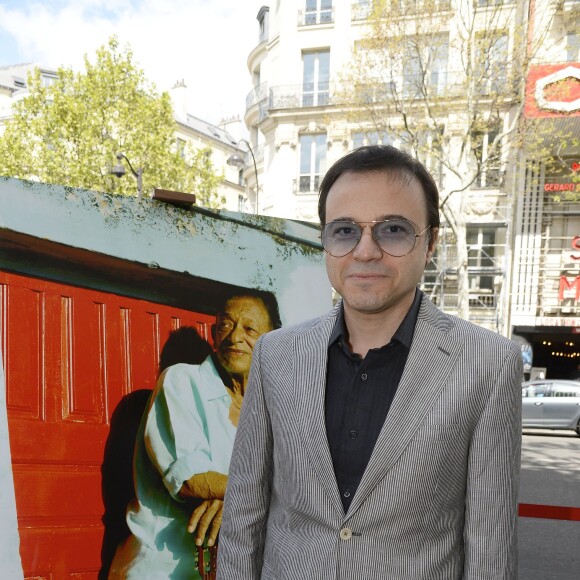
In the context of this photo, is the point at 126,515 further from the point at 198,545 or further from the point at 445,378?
the point at 445,378

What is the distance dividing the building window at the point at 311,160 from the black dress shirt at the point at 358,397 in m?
19.9

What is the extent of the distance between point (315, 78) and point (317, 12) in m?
2.29

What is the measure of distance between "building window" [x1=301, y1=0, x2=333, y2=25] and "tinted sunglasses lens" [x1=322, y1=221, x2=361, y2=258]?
21.6 metres

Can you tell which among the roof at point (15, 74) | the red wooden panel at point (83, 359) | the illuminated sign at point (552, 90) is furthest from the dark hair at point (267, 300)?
the roof at point (15, 74)

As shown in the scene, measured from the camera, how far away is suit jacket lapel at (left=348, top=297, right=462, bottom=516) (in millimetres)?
1301

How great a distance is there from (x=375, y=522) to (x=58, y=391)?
128 cm

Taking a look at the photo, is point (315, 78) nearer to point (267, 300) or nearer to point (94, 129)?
point (94, 129)

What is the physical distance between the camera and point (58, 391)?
208 cm

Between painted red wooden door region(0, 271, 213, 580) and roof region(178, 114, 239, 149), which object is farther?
roof region(178, 114, 239, 149)

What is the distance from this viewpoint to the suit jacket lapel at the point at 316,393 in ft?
4.42

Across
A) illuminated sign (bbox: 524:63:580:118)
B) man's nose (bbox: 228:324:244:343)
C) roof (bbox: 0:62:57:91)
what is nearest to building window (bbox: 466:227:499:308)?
illuminated sign (bbox: 524:63:580:118)

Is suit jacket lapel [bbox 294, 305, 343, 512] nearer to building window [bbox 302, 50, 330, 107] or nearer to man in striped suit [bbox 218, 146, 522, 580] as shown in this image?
man in striped suit [bbox 218, 146, 522, 580]

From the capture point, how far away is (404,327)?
1.45 meters

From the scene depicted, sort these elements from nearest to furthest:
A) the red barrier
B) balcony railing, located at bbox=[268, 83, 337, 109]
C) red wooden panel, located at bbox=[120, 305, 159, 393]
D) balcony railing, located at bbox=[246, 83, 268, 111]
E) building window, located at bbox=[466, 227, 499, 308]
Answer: red wooden panel, located at bbox=[120, 305, 159, 393] < the red barrier < building window, located at bbox=[466, 227, 499, 308] < balcony railing, located at bbox=[268, 83, 337, 109] < balcony railing, located at bbox=[246, 83, 268, 111]
